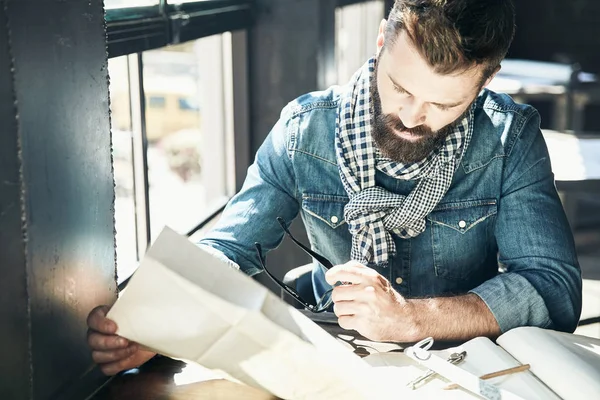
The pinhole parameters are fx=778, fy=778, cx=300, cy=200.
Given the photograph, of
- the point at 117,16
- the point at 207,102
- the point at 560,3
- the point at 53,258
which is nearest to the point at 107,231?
the point at 53,258

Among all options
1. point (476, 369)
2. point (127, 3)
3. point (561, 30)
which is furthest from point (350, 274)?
point (561, 30)

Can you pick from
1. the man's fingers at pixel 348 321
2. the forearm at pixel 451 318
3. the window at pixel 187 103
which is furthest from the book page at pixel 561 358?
the window at pixel 187 103

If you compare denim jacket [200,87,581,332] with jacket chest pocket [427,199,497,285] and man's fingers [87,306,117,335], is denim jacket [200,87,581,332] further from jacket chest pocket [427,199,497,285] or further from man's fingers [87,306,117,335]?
man's fingers [87,306,117,335]

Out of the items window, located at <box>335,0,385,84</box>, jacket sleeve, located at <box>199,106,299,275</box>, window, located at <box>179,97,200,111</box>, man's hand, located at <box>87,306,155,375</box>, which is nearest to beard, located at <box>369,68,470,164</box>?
jacket sleeve, located at <box>199,106,299,275</box>

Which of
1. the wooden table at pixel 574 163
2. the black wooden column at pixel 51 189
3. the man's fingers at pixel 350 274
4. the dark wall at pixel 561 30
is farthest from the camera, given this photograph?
the dark wall at pixel 561 30

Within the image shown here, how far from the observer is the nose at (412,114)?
156 centimetres

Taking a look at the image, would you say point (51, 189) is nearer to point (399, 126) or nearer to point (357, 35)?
point (399, 126)

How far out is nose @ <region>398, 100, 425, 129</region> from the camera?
1.56 metres

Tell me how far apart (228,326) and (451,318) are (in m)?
0.54

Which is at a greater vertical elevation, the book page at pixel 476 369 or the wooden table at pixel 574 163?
the book page at pixel 476 369

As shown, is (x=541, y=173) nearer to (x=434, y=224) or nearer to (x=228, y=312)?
(x=434, y=224)

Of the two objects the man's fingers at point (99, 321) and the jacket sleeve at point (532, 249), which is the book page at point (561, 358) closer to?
the jacket sleeve at point (532, 249)

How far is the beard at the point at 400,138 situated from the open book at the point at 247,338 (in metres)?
0.62

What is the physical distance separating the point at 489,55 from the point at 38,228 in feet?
2.97
